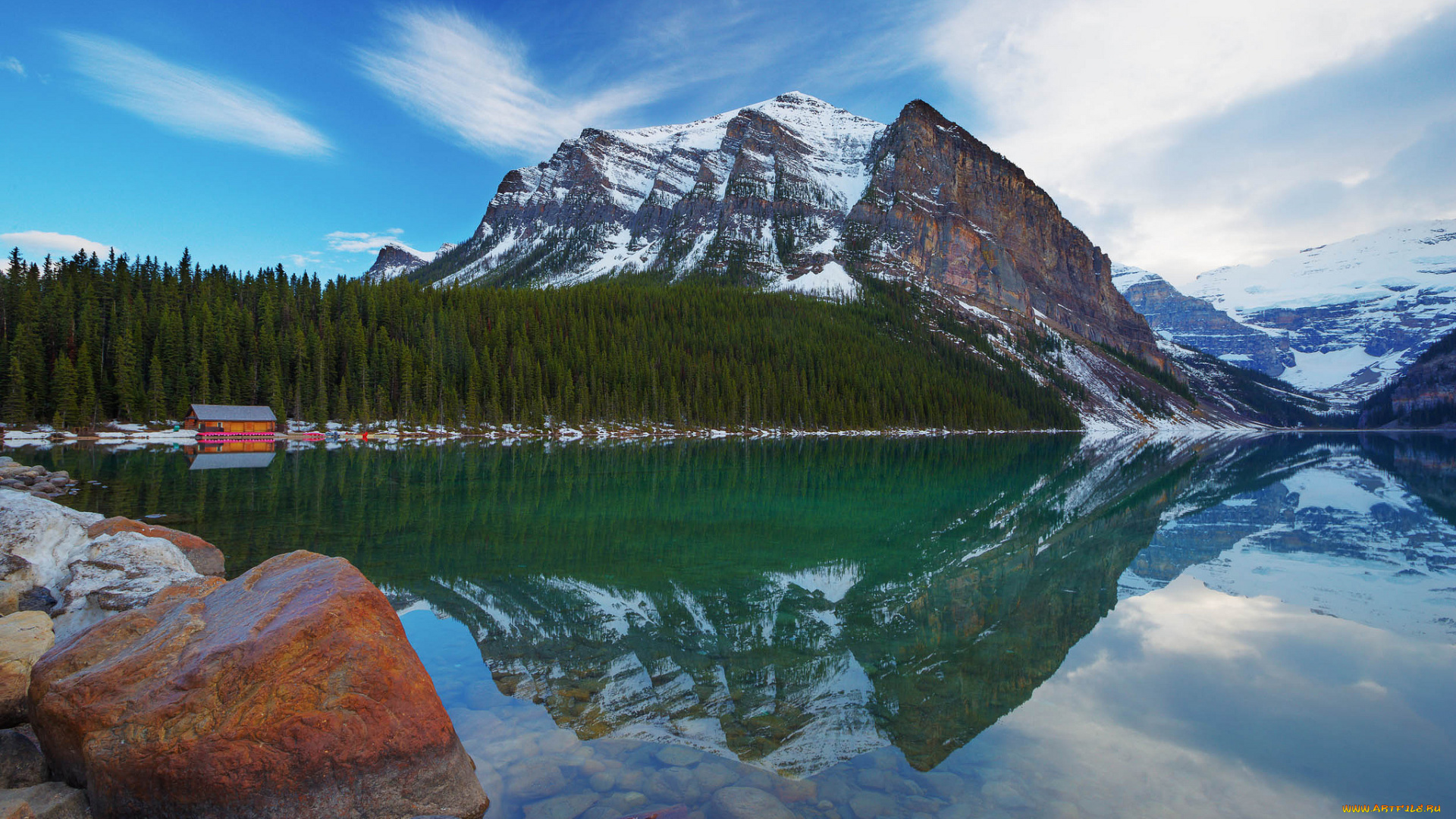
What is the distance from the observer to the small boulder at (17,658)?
609 centimetres

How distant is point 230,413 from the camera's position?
58.4 m

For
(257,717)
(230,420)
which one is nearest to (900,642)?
(257,717)

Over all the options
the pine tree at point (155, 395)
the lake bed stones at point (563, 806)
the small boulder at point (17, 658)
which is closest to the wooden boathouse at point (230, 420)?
the pine tree at point (155, 395)

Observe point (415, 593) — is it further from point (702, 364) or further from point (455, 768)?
point (702, 364)

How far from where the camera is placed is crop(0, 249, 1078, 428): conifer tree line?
57688 millimetres

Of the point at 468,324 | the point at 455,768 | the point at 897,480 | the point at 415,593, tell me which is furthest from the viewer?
the point at 468,324

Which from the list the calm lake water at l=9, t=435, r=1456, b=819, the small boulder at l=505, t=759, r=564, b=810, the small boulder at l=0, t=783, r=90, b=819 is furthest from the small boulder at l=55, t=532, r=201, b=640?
the small boulder at l=505, t=759, r=564, b=810

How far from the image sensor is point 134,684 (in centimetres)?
532

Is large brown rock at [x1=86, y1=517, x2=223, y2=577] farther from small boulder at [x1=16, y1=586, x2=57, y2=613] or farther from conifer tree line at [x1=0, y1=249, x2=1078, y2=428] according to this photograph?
conifer tree line at [x1=0, y1=249, x2=1078, y2=428]

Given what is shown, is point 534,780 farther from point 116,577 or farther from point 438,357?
point 438,357

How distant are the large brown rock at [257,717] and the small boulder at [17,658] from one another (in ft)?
2.14

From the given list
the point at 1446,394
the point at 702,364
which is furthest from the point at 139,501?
the point at 1446,394

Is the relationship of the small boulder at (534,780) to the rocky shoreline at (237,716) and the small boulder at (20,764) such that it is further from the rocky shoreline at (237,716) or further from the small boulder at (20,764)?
the small boulder at (20,764)

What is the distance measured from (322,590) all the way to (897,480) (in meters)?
32.8
